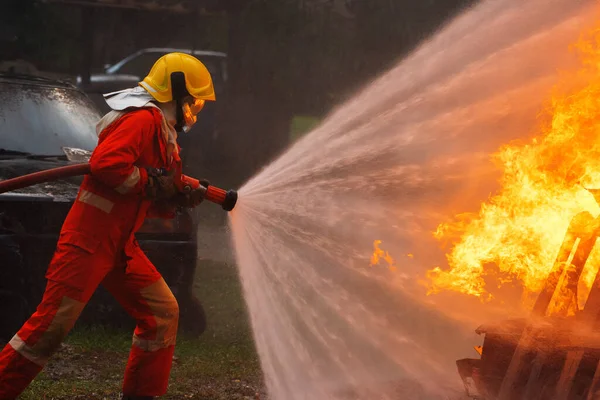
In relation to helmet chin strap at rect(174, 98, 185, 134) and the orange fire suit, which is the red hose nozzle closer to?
the orange fire suit

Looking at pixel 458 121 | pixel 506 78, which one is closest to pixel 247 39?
pixel 458 121

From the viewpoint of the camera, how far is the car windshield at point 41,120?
20.9 ft

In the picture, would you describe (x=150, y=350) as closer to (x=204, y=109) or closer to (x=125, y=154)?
(x=125, y=154)

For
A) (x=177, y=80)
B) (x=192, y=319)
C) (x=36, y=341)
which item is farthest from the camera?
(x=192, y=319)

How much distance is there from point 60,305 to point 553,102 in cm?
335

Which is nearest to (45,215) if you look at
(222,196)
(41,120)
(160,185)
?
(41,120)

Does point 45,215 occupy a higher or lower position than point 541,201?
lower

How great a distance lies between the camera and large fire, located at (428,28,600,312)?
15.7 feet

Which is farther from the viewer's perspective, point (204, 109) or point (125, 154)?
point (204, 109)

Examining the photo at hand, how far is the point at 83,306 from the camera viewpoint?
409 centimetres

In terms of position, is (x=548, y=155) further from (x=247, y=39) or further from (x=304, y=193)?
(x=247, y=39)

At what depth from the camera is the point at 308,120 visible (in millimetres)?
17078

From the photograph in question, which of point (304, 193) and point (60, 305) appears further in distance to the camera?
point (304, 193)

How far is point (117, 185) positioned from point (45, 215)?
6.64 feet
